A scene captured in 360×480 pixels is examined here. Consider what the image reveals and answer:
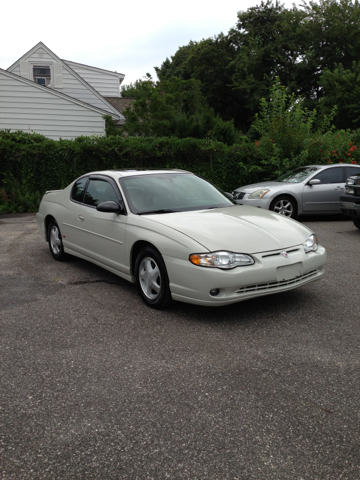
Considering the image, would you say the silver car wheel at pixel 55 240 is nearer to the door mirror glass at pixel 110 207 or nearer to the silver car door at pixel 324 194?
the door mirror glass at pixel 110 207

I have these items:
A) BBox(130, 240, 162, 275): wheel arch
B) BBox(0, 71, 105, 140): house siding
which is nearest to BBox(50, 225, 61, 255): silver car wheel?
BBox(130, 240, 162, 275): wheel arch

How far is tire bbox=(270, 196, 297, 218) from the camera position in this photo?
1147cm

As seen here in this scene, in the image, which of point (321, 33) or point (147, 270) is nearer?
point (147, 270)

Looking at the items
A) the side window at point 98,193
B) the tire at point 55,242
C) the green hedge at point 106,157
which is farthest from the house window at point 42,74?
the side window at point 98,193

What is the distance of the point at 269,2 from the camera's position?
4431 centimetres

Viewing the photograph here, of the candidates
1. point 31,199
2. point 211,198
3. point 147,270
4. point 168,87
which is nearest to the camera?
point 147,270

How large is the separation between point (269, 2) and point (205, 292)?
47.1 m

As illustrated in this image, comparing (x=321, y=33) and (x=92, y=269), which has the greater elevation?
(x=321, y=33)

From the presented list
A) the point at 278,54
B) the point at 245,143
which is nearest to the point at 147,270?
the point at 245,143

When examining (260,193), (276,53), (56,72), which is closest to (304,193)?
(260,193)

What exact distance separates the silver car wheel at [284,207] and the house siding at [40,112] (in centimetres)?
1037

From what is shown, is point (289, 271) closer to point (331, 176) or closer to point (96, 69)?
point (331, 176)

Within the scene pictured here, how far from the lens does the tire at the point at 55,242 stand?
699cm

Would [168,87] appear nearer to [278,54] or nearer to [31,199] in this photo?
[31,199]
